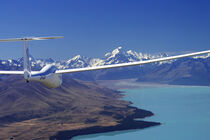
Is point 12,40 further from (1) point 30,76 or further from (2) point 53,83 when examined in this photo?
(2) point 53,83

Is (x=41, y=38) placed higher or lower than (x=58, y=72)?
higher

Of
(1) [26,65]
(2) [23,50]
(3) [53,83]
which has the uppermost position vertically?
(2) [23,50]

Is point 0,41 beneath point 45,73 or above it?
above

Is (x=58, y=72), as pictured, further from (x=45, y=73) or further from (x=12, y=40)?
(x=12, y=40)

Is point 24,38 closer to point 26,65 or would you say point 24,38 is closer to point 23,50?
point 23,50

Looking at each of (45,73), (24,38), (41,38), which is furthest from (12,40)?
(45,73)

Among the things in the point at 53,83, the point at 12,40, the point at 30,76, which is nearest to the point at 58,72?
the point at 53,83

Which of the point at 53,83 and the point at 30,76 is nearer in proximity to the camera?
the point at 30,76

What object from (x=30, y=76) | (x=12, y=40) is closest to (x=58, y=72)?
(x=30, y=76)
